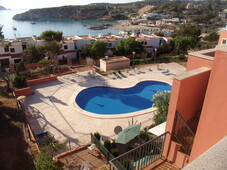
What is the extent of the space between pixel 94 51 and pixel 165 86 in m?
13.6

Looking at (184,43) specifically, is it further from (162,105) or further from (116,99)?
(162,105)

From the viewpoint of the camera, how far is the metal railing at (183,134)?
22.1ft

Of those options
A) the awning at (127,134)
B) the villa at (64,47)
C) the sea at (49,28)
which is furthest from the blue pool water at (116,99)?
the sea at (49,28)

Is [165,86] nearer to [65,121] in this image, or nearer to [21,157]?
[65,121]

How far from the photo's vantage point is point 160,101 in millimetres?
13664

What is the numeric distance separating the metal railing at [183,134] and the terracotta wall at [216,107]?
1713 millimetres

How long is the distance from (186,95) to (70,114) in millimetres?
11826

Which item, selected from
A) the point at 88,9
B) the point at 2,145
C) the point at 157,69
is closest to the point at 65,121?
the point at 2,145

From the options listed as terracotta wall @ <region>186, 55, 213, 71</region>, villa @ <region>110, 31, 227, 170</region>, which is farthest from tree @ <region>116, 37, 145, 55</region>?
terracotta wall @ <region>186, 55, 213, 71</region>

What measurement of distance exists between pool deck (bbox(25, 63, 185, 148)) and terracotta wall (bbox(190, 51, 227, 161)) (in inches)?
331

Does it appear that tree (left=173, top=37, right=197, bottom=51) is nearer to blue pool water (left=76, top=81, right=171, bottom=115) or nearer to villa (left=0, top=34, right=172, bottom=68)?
villa (left=0, top=34, right=172, bottom=68)

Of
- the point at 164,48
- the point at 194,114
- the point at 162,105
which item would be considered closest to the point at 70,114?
the point at 162,105

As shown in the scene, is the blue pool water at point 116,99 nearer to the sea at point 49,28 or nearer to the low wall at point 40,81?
the low wall at point 40,81

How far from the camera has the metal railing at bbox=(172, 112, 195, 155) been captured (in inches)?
266
